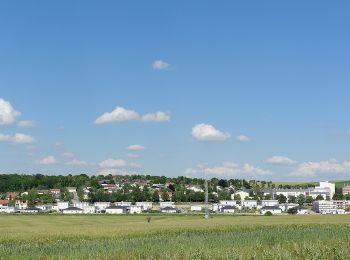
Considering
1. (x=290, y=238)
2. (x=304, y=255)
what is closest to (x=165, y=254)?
(x=304, y=255)

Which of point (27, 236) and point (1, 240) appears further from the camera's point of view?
point (27, 236)

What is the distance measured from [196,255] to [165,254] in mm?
1775

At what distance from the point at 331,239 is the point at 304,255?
26.9 ft

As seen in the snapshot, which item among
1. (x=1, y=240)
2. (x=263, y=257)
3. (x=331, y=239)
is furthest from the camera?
(x=1, y=240)

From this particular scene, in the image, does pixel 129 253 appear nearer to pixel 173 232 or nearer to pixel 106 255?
pixel 106 255

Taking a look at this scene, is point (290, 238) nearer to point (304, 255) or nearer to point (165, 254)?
point (304, 255)

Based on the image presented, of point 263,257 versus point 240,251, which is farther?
point 240,251

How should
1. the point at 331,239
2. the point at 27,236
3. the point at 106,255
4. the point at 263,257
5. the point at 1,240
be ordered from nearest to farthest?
the point at 263,257, the point at 106,255, the point at 331,239, the point at 1,240, the point at 27,236

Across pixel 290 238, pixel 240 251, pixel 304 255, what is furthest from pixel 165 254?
pixel 290 238

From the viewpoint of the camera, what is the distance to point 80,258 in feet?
84.6

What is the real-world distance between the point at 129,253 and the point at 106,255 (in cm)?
117

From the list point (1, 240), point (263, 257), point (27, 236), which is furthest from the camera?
point (27, 236)

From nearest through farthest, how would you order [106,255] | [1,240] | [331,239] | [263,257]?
[263,257]
[106,255]
[331,239]
[1,240]

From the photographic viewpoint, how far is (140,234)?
174ft
